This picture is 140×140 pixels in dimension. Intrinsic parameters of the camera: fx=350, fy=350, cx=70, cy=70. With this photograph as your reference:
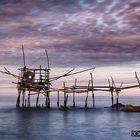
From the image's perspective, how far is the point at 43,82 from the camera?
7719 cm

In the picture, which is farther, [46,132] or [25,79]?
[25,79]

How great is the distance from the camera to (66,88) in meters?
74.7

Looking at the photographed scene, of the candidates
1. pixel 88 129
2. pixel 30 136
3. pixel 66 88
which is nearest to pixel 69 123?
pixel 88 129

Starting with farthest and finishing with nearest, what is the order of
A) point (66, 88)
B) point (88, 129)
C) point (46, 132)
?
point (66, 88) → point (88, 129) → point (46, 132)

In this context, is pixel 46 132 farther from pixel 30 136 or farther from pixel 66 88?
pixel 66 88

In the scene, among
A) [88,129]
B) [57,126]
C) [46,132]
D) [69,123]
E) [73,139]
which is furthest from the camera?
[69,123]

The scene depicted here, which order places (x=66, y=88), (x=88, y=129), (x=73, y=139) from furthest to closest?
1. (x=66, y=88)
2. (x=88, y=129)
3. (x=73, y=139)

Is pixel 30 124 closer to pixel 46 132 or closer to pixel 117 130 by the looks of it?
pixel 46 132

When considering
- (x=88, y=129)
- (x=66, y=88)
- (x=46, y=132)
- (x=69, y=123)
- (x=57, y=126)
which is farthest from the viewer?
(x=66, y=88)

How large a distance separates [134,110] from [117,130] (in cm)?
2936

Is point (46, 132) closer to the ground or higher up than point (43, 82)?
closer to the ground

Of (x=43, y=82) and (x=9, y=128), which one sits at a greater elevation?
(x=43, y=82)

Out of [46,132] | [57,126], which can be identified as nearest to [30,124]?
[57,126]

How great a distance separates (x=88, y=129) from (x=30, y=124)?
9594 millimetres
